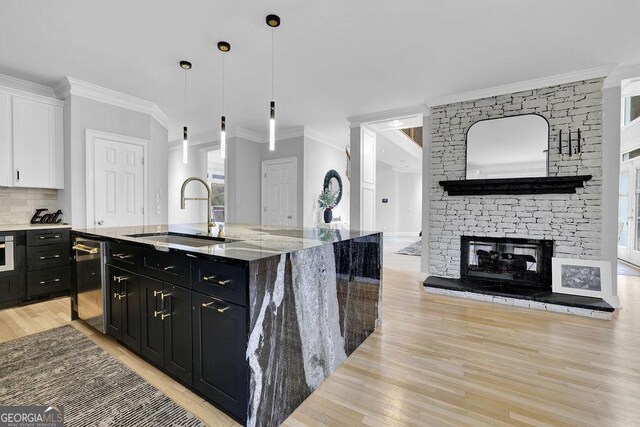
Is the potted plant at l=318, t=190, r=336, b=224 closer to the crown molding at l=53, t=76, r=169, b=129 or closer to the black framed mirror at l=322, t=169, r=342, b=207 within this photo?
the black framed mirror at l=322, t=169, r=342, b=207

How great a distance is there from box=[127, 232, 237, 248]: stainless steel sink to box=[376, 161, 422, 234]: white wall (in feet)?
32.1

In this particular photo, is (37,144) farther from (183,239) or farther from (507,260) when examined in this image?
(507,260)

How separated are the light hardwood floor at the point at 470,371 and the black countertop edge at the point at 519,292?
0.17 metres

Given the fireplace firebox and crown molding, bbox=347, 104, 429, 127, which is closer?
the fireplace firebox

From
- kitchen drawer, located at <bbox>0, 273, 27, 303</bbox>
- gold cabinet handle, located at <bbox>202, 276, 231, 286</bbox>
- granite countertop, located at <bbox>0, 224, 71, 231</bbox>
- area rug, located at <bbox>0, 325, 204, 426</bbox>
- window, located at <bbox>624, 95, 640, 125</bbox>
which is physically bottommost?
area rug, located at <bbox>0, 325, 204, 426</bbox>

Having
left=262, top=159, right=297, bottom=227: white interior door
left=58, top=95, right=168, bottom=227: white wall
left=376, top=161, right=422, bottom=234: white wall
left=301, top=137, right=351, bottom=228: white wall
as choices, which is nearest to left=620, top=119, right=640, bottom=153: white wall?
left=301, top=137, right=351, bottom=228: white wall

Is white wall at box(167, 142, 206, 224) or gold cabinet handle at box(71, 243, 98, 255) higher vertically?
white wall at box(167, 142, 206, 224)

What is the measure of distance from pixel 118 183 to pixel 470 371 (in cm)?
469

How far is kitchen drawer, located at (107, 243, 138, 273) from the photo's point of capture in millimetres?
2064

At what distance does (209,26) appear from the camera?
2.64m

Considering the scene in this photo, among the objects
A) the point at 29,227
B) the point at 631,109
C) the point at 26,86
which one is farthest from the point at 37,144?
the point at 631,109

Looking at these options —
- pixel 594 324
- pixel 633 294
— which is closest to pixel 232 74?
pixel 594 324

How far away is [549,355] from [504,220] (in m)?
2.04

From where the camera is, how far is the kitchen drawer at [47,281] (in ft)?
11.1
